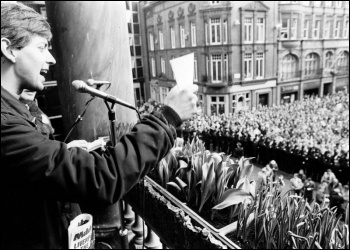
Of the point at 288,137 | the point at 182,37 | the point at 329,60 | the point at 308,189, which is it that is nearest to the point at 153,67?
the point at 182,37

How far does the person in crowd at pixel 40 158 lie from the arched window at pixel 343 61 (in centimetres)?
2776

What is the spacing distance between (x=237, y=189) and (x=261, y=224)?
9.8 inches

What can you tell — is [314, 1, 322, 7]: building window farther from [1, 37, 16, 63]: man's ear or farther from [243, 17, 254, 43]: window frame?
[1, 37, 16, 63]: man's ear

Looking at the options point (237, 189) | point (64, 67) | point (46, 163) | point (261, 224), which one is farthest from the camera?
point (64, 67)

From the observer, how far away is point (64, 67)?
312 centimetres

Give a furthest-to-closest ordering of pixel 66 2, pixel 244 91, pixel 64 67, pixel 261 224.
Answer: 1. pixel 244 91
2. pixel 64 67
3. pixel 66 2
4. pixel 261 224

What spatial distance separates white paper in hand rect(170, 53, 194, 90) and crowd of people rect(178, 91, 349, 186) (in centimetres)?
579

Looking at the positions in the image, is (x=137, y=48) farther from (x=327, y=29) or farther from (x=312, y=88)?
(x=327, y=29)

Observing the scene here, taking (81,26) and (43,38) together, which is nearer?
(43,38)

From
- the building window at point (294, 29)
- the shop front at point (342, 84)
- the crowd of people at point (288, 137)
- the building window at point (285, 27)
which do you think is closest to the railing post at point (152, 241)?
the crowd of people at point (288, 137)

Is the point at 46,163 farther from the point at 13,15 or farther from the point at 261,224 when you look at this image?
the point at 261,224

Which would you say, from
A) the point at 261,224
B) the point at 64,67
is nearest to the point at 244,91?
the point at 64,67

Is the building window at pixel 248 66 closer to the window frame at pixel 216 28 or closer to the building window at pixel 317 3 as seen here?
the window frame at pixel 216 28

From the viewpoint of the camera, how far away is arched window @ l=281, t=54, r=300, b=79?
21.2 m
